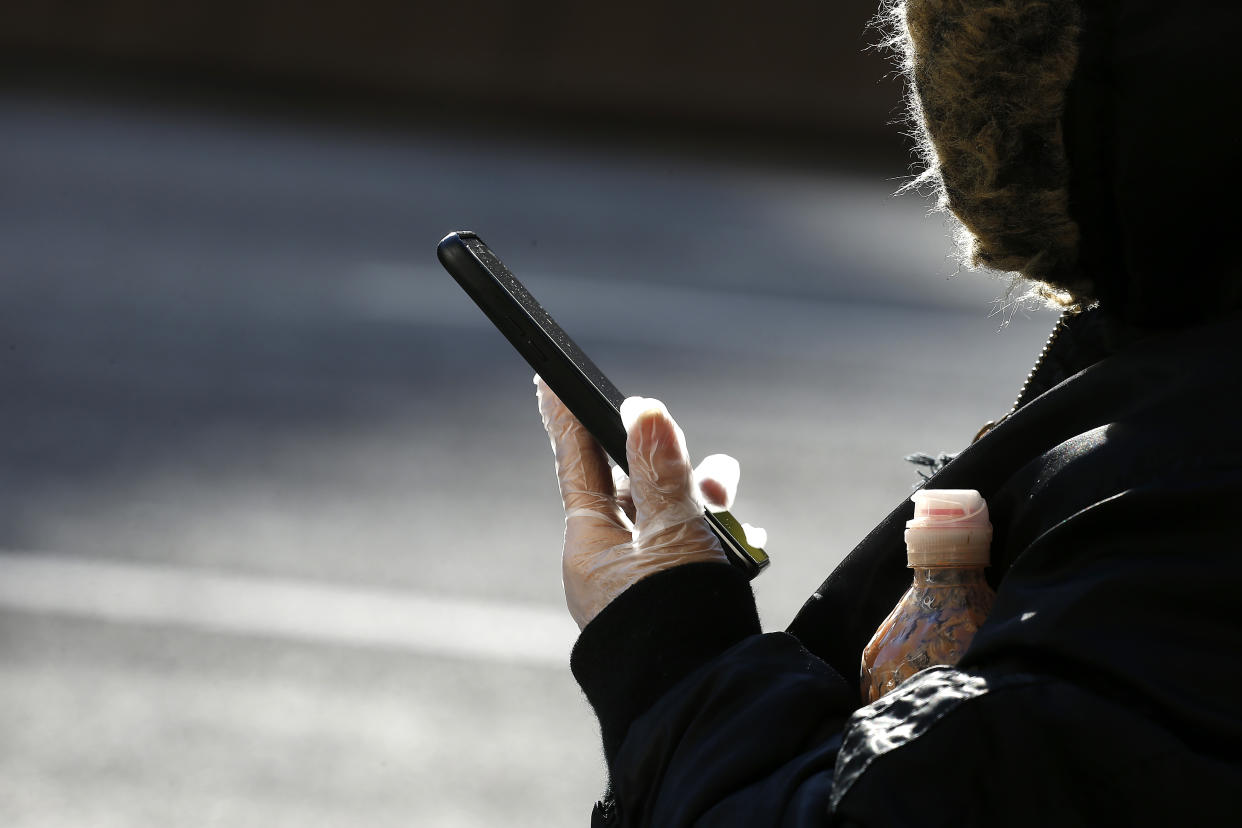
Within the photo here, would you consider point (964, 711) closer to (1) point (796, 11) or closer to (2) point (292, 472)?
(2) point (292, 472)

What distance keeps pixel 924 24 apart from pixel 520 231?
5.30 metres

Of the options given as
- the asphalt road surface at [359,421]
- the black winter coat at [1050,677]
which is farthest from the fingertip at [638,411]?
the asphalt road surface at [359,421]

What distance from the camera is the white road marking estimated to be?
311cm

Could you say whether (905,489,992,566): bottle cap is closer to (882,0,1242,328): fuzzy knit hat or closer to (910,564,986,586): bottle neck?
(910,564,986,586): bottle neck

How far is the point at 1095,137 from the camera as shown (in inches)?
32.4

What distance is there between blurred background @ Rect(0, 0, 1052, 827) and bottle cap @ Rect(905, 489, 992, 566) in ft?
6.32

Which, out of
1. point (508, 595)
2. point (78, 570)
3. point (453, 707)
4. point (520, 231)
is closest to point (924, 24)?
point (453, 707)

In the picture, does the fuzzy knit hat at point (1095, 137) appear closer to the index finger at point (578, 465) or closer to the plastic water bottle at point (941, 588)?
the plastic water bottle at point (941, 588)

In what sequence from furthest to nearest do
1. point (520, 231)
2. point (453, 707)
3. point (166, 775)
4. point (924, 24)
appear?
1. point (520, 231)
2. point (453, 707)
3. point (166, 775)
4. point (924, 24)

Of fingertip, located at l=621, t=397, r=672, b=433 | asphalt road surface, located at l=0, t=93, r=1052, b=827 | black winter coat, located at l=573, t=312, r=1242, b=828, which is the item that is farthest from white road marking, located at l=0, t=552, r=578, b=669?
black winter coat, located at l=573, t=312, r=1242, b=828

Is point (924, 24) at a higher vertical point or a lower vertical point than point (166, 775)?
higher

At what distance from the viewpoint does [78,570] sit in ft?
10.8

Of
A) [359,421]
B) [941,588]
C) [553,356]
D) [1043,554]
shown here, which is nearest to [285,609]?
[359,421]

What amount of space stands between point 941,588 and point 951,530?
0.04 meters
